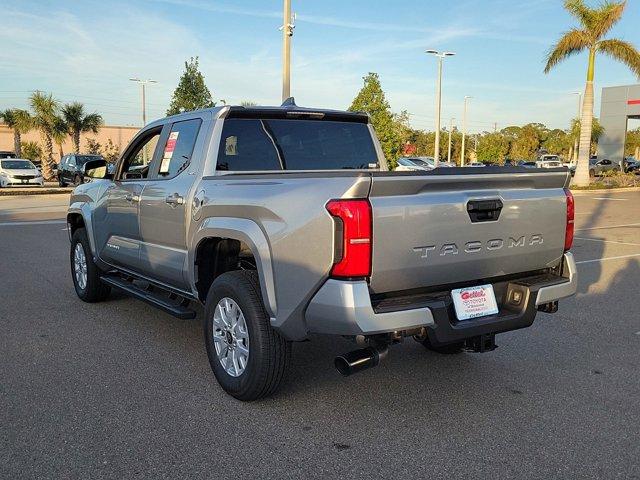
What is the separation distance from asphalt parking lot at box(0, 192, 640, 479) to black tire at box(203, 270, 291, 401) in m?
0.14

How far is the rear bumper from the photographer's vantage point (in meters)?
3.16

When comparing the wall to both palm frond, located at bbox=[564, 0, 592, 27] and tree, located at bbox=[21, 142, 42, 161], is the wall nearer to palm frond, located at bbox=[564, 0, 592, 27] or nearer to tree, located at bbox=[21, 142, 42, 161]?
tree, located at bbox=[21, 142, 42, 161]

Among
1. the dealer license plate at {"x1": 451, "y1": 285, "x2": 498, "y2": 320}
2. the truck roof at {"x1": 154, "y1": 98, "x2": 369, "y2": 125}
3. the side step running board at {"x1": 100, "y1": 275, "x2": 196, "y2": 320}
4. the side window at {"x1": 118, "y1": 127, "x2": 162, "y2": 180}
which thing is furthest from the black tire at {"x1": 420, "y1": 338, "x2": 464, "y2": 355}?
the side window at {"x1": 118, "y1": 127, "x2": 162, "y2": 180}

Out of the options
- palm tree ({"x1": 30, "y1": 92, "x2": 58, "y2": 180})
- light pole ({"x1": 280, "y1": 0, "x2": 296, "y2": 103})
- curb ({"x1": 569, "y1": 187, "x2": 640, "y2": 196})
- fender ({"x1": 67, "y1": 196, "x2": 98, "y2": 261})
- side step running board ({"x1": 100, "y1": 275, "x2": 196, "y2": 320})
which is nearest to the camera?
side step running board ({"x1": 100, "y1": 275, "x2": 196, "y2": 320})

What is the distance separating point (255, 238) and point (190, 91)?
1027 inches

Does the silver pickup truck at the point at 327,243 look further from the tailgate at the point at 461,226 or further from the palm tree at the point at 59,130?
the palm tree at the point at 59,130

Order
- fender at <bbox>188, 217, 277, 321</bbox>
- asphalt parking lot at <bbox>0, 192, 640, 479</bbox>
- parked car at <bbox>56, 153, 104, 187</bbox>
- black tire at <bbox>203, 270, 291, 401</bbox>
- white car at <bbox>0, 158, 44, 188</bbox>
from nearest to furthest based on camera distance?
asphalt parking lot at <bbox>0, 192, 640, 479</bbox> < fender at <bbox>188, 217, 277, 321</bbox> < black tire at <bbox>203, 270, 291, 401</bbox> < white car at <bbox>0, 158, 44, 188</bbox> < parked car at <bbox>56, 153, 104, 187</bbox>

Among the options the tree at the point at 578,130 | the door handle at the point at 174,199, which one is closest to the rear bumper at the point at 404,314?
the door handle at the point at 174,199

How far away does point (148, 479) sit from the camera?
9.64 feet

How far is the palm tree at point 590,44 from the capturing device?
93.6ft

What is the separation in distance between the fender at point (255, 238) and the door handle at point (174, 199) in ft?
1.64

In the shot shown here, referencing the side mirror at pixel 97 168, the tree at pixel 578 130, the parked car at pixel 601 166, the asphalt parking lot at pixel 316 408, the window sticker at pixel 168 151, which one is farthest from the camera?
the tree at pixel 578 130

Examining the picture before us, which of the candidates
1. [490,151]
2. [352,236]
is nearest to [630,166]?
[490,151]

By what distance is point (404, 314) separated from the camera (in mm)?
3246
